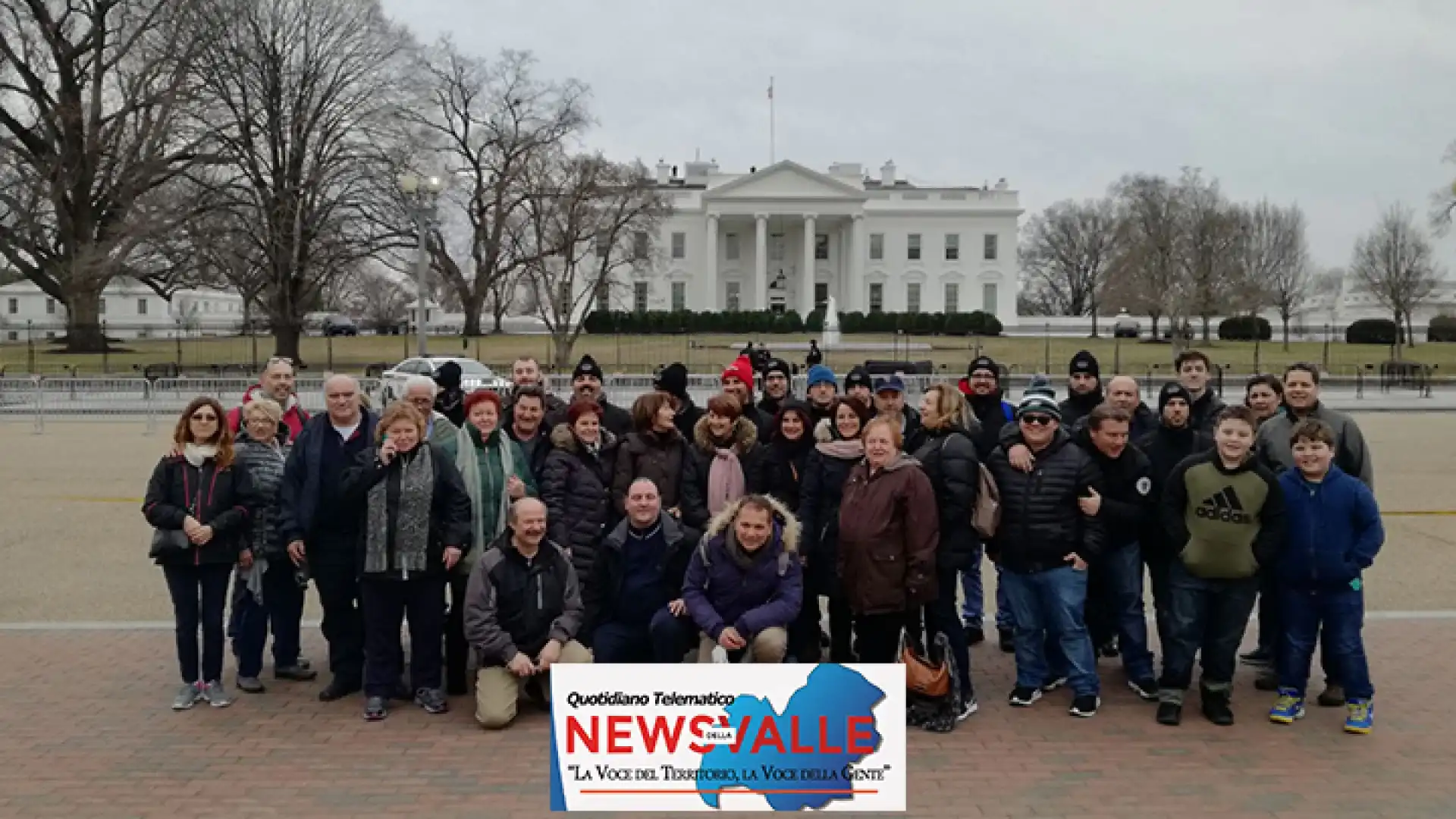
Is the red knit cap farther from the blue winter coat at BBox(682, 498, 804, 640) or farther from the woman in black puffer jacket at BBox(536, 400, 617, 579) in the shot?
the blue winter coat at BBox(682, 498, 804, 640)

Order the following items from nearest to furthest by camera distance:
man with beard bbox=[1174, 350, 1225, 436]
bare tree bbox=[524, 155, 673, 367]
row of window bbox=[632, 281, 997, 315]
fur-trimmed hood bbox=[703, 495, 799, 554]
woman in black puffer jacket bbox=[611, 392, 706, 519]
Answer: fur-trimmed hood bbox=[703, 495, 799, 554] < woman in black puffer jacket bbox=[611, 392, 706, 519] < man with beard bbox=[1174, 350, 1225, 436] < bare tree bbox=[524, 155, 673, 367] < row of window bbox=[632, 281, 997, 315]

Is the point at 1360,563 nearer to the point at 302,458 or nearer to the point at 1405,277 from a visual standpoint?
the point at 302,458

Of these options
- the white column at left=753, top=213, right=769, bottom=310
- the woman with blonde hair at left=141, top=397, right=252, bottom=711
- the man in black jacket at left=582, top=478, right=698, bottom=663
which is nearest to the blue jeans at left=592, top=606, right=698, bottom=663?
the man in black jacket at left=582, top=478, right=698, bottom=663

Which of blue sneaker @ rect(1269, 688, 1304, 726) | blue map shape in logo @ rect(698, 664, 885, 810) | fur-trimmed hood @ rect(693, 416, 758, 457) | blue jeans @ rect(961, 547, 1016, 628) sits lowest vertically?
blue sneaker @ rect(1269, 688, 1304, 726)

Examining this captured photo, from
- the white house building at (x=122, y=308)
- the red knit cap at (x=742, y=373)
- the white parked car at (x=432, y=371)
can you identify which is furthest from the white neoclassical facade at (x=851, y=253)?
the red knit cap at (x=742, y=373)

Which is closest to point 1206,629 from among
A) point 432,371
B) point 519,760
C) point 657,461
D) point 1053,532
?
point 1053,532

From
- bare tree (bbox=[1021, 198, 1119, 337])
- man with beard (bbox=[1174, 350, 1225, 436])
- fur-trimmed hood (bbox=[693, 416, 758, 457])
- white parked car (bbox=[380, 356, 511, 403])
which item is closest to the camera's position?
fur-trimmed hood (bbox=[693, 416, 758, 457])

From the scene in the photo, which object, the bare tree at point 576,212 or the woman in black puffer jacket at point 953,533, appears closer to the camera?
the woman in black puffer jacket at point 953,533

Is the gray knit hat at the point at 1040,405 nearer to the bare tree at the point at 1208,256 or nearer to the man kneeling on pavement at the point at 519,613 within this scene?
the man kneeling on pavement at the point at 519,613

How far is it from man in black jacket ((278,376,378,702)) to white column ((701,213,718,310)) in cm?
7381

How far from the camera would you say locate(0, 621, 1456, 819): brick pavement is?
4.64 metres

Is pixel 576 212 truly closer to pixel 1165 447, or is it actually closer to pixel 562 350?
pixel 562 350

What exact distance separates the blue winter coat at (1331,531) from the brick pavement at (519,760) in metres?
0.83

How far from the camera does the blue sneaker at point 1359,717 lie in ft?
17.9
